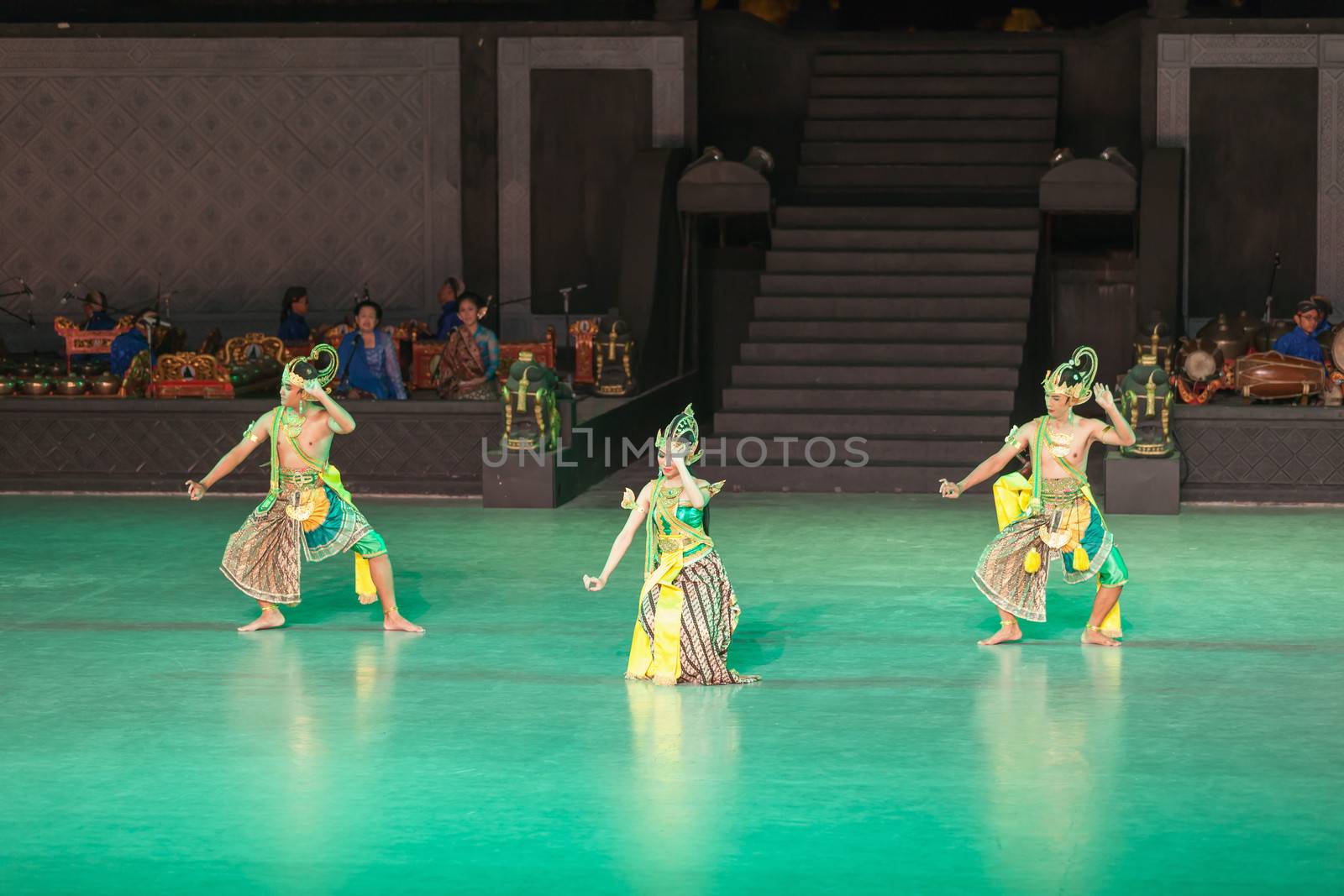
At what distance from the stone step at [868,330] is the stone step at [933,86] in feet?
10.2

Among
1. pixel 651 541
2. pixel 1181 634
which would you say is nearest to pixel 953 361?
pixel 1181 634

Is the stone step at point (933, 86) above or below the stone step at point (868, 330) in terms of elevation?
above

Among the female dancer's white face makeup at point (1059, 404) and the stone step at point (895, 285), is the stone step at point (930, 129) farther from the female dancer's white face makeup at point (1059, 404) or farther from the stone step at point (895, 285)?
the female dancer's white face makeup at point (1059, 404)

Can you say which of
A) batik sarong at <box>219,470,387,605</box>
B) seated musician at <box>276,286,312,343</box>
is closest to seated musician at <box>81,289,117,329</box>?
seated musician at <box>276,286,312,343</box>

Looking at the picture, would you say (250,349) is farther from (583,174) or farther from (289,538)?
(289,538)

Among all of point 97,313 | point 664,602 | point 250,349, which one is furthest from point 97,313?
point 664,602

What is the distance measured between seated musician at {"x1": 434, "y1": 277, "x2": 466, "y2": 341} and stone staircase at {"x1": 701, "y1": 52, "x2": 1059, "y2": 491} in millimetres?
2303

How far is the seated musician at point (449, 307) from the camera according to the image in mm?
15586

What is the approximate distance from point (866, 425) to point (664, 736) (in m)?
7.36

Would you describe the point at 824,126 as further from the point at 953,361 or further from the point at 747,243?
the point at 953,361

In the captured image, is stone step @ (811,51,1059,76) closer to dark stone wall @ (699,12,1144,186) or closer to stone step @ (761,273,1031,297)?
dark stone wall @ (699,12,1144,186)

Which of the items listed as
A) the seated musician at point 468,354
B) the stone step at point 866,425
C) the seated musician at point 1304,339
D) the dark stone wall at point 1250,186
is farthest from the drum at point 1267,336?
the seated musician at point 468,354

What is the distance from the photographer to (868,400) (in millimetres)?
14430

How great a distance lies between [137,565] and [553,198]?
7.00m
